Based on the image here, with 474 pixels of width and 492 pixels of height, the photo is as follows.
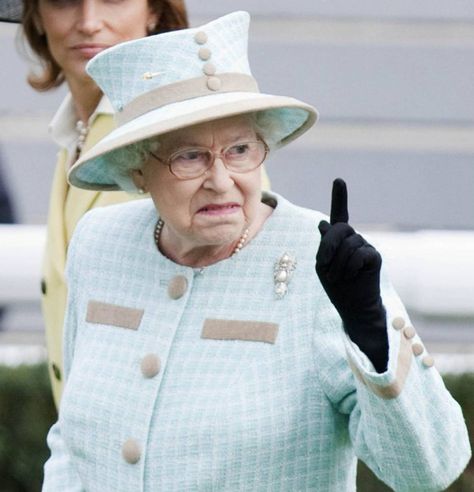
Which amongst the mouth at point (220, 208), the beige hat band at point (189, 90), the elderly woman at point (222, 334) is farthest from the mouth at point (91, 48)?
the mouth at point (220, 208)

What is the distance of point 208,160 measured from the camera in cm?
308

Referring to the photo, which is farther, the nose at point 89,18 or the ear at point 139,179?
the nose at point 89,18

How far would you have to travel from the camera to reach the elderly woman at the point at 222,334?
284 centimetres

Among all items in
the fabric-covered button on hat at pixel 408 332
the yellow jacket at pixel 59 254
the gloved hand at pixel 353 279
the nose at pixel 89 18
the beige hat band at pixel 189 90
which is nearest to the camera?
the gloved hand at pixel 353 279

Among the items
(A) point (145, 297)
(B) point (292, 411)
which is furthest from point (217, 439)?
(A) point (145, 297)

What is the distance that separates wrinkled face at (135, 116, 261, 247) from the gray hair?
0.07 ft

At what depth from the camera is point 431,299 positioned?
4.70 meters

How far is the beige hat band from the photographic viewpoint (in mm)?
3131

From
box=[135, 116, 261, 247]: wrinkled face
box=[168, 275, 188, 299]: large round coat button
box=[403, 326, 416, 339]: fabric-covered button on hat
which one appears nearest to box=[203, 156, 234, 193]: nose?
box=[135, 116, 261, 247]: wrinkled face

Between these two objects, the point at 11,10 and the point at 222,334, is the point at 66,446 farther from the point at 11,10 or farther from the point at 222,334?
the point at 11,10

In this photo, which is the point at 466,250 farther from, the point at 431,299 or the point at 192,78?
the point at 192,78

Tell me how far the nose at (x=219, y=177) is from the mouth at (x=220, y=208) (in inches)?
1.4

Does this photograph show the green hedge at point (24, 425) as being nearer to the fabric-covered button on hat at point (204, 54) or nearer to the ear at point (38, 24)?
the ear at point (38, 24)

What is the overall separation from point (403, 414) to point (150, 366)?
58cm
